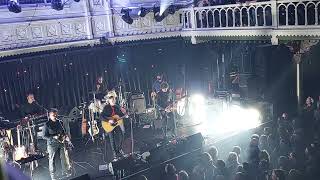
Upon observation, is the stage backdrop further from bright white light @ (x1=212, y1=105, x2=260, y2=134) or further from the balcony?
bright white light @ (x1=212, y1=105, x2=260, y2=134)

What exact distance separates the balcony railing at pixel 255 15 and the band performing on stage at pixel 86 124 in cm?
329

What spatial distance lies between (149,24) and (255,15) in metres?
4.95

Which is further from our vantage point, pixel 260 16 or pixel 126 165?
pixel 260 16

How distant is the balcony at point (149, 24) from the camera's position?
12992 mm

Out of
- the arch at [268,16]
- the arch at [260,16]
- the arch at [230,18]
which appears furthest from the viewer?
the arch at [230,18]

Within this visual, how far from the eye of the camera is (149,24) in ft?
54.9

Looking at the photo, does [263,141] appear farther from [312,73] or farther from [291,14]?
[312,73]

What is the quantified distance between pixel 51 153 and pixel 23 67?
5025 millimetres

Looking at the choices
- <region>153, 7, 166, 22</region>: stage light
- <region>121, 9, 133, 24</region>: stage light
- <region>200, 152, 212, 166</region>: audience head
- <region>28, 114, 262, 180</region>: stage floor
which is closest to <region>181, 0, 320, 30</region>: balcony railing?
<region>153, 7, 166, 22</region>: stage light

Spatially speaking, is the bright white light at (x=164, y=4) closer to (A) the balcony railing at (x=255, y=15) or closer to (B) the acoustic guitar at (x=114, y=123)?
(A) the balcony railing at (x=255, y=15)

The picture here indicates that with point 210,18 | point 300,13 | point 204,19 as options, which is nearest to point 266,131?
point 300,13

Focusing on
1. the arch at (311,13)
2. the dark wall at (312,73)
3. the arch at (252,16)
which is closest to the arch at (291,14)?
the arch at (311,13)

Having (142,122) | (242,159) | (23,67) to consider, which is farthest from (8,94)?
(242,159)

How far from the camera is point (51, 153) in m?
10.4
